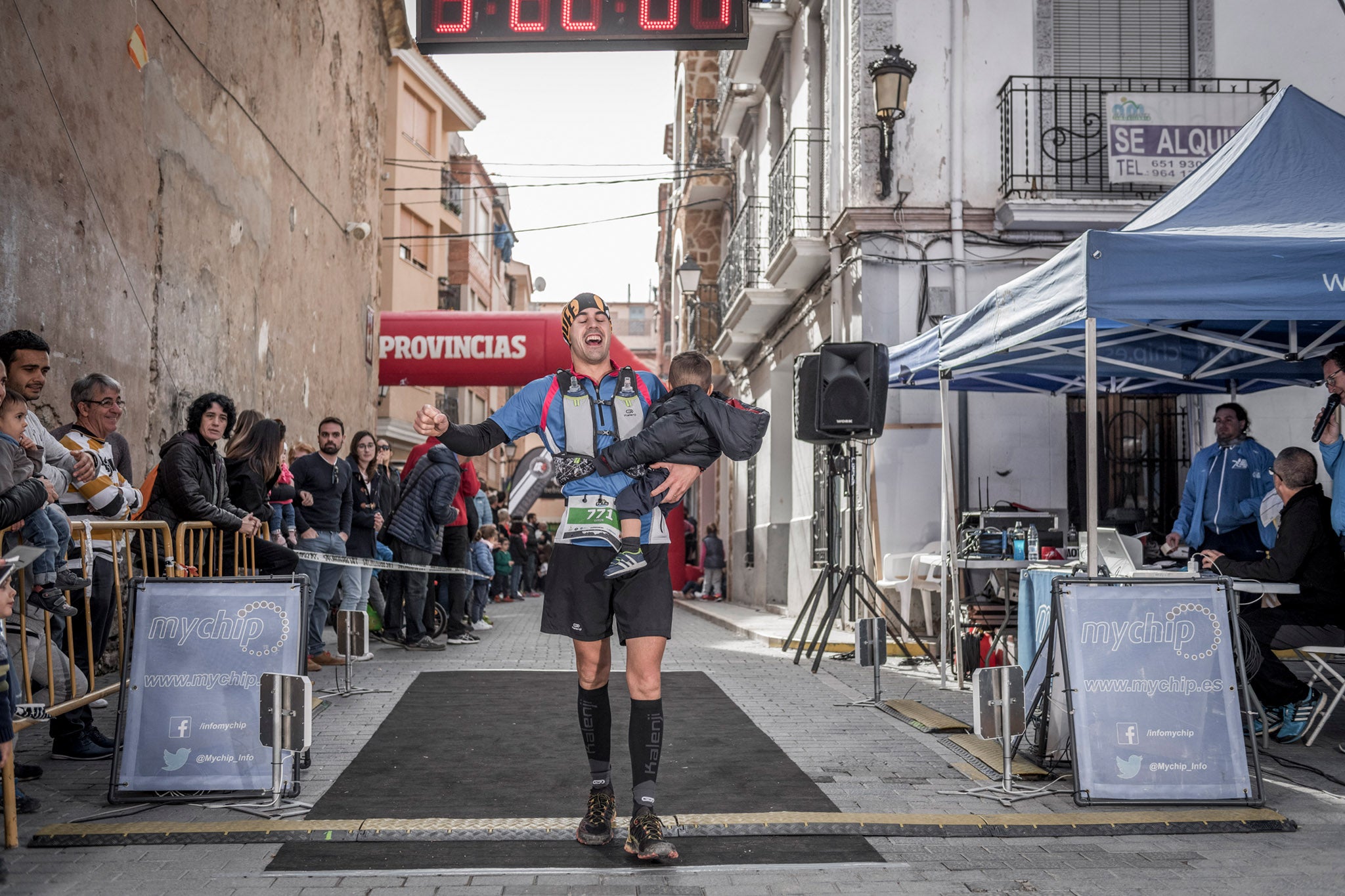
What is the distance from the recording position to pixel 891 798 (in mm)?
5457

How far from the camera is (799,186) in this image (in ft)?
53.4

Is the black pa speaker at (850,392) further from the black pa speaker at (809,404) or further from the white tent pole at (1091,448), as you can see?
the white tent pole at (1091,448)

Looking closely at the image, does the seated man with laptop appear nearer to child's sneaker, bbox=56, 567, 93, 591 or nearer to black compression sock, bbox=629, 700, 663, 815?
black compression sock, bbox=629, 700, 663, 815

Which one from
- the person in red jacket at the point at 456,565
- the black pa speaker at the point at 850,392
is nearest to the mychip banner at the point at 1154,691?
the black pa speaker at the point at 850,392

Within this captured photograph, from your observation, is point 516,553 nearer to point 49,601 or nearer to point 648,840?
point 49,601

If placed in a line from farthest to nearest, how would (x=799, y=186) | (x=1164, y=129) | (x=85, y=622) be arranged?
(x=799, y=186) → (x=1164, y=129) → (x=85, y=622)

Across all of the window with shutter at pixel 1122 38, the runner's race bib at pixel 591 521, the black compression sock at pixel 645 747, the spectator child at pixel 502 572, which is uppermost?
the window with shutter at pixel 1122 38

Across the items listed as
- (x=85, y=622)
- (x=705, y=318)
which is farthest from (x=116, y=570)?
(x=705, y=318)

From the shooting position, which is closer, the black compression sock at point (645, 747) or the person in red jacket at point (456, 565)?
the black compression sock at point (645, 747)

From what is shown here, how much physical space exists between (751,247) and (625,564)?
15.3 metres

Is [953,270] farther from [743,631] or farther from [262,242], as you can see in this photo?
[262,242]

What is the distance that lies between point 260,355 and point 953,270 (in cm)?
738

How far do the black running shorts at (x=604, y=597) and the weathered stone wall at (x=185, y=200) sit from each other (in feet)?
15.7

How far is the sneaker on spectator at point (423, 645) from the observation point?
38.8 ft
